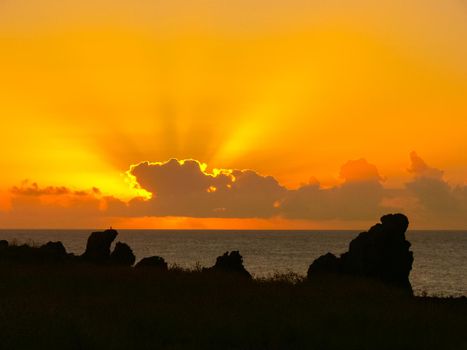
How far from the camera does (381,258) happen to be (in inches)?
1448

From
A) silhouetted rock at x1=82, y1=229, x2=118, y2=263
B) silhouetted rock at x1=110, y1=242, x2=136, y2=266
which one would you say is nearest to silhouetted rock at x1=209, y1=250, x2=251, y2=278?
silhouetted rock at x1=110, y1=242, x2=136, y2=266

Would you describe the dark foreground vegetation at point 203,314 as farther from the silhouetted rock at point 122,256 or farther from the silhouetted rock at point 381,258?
the silhouetted rock at point 122,256

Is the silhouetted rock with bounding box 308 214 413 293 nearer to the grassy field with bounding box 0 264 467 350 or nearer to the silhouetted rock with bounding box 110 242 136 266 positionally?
the grassy field with bounding box 0 264 467 350

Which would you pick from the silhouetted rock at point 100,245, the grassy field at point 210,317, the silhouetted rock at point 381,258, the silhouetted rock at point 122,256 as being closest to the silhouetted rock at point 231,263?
the silhouetted rock at point 381,258

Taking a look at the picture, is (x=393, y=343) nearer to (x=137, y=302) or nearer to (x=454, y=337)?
(x=454, y=337)

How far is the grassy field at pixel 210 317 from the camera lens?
639 inches

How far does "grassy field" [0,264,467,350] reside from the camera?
1623 cm

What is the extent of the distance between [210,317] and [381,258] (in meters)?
20.3

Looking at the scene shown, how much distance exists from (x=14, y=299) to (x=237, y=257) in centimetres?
2433

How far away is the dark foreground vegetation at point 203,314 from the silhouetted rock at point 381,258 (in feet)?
20.6

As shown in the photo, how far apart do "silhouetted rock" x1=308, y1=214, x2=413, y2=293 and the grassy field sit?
9369mm

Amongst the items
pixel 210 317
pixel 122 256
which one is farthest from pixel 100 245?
pixel 210 317

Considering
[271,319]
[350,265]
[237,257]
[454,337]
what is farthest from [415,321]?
[237,257]

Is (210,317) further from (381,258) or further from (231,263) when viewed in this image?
(231,263)
